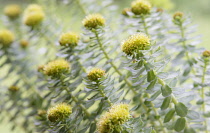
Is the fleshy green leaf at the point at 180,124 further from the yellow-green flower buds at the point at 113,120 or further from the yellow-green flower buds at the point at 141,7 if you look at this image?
the yellow-green flower buds at the point at 141,7

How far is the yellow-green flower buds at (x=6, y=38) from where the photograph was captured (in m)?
1.07

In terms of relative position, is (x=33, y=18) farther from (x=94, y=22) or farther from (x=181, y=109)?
(x=181, y=109)

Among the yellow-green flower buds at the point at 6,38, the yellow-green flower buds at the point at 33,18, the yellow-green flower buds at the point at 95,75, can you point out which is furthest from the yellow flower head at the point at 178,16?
the yellow-green flower buds at the point at 6,38

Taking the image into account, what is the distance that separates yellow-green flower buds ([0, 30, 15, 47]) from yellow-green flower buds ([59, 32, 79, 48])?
0.39 metres

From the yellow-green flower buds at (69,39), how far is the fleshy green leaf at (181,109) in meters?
0.33

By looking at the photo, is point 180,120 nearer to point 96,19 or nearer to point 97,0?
point 96,19

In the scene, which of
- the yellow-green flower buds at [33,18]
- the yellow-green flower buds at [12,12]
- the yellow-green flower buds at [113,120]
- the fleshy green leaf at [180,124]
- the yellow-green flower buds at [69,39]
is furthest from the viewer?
the yellow-green flower buds at [12,12]

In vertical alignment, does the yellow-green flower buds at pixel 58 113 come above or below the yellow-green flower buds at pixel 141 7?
below

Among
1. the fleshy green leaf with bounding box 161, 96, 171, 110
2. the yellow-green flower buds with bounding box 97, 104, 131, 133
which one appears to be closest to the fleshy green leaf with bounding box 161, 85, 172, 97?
the fleshy green leaf with bounding box 161, 96, 171, 110

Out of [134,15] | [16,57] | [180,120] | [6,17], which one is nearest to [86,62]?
[134,15]

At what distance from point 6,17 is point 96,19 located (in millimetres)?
667

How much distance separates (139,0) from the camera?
0.79 m

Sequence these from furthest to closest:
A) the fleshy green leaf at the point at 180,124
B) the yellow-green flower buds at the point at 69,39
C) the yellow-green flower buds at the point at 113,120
A: the yellow-green flower buds at the point at 69,39
the fleshy green leaf at the point at 180,124
the yellow-green flower buds at the point at 113,120

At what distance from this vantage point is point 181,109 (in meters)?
0.64
